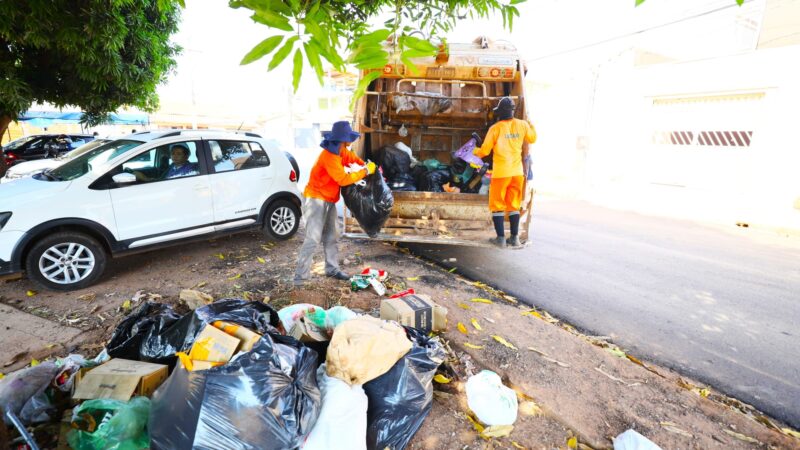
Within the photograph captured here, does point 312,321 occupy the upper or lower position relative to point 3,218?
lower

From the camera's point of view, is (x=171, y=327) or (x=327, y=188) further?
(x=327, y=188)

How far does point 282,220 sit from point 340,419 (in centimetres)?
414

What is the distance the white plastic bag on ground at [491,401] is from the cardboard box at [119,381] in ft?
5.65

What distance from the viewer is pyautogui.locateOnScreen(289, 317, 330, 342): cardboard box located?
254 centimetres

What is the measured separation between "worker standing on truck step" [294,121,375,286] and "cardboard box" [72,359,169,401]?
80.8 inches

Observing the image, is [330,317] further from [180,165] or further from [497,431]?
[180,165]

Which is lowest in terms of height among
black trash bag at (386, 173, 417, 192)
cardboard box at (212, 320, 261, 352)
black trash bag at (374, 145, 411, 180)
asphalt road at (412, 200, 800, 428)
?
asphalt road at (412, 200, 800, 428)

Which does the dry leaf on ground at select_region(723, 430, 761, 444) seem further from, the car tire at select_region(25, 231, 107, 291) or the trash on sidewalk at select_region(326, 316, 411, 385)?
the car tire at select_region(25, 231, 107, 291)

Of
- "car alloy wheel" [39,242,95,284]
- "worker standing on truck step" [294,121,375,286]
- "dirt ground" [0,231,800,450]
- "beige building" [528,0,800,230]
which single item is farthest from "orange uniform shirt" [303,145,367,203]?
"beige building" [528,0,800,230]

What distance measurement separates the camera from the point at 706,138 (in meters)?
11.0

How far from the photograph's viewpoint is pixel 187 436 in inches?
70.2

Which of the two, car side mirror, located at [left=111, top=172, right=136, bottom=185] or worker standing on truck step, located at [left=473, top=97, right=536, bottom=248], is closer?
car side mirror, located at [left=111, top=172, right=136, bottom=185]

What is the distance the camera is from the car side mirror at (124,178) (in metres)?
4.22

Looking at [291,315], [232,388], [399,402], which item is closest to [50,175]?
[291,315]
